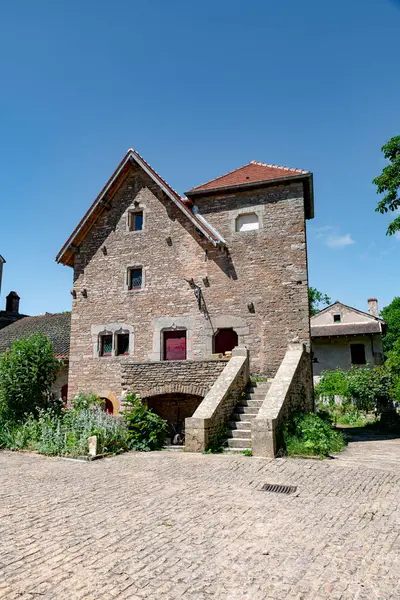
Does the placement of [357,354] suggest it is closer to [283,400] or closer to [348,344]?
[348,344]

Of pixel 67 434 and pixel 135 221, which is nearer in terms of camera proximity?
pixel 67 434

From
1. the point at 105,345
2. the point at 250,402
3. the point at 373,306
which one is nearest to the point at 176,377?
the point at 250,402

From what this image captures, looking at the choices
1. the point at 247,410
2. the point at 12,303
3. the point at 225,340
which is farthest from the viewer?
the point at 12,303

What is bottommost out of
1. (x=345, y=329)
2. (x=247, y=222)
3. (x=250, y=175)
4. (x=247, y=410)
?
(x=247, y=410)

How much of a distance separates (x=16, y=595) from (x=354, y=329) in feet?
89.9

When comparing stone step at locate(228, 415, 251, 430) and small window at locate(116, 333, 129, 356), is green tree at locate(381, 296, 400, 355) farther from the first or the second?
stone step at locate(228, 415, 251, 430)

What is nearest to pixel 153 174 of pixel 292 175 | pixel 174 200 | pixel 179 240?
pixel 174 200

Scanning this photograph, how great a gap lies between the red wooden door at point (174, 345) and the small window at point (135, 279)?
2.24 metres

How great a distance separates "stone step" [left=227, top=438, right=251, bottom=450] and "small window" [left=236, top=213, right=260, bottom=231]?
8.56 m

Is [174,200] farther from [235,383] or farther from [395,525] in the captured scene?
[395,525]

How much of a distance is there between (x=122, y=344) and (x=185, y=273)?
3.74 meters

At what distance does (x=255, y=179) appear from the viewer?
16047 mm

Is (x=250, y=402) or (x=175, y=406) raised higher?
(x=250, y=402)

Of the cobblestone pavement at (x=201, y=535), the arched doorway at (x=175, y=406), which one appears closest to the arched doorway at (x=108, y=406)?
the arched doorway at (x=175, y=406)
